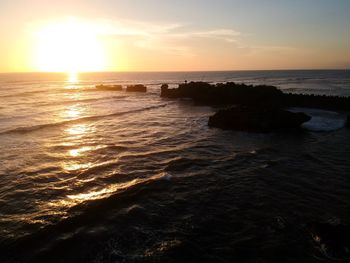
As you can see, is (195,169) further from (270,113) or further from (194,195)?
(270,113)

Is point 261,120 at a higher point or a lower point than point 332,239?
higher

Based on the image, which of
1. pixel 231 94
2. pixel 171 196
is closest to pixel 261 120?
pixel 171 196

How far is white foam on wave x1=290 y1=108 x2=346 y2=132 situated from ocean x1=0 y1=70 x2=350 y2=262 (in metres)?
1.91

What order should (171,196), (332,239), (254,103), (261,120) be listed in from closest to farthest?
(332,239) → (171,196) → (261,120) → (254,103)

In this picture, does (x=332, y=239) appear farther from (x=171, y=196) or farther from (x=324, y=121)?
(x=324, y=121)

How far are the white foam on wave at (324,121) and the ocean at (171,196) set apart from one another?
6.27 ft

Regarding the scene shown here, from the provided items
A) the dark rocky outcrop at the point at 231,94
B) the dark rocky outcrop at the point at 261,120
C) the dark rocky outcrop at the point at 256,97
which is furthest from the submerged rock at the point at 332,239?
the dark rocky outcrop at the point at 231,94

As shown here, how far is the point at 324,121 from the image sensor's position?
3206 cm

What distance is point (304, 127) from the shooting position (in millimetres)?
29469

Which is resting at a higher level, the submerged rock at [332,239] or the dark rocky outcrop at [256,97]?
the dark rocky outcrop at [256,97]

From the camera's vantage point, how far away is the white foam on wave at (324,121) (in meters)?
28.8

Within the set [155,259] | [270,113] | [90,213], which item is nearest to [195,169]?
[90,213]

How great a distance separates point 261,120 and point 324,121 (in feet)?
29.0

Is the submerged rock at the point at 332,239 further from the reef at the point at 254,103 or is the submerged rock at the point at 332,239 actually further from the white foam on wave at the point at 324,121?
the white foam on wave at the point at 324,121
